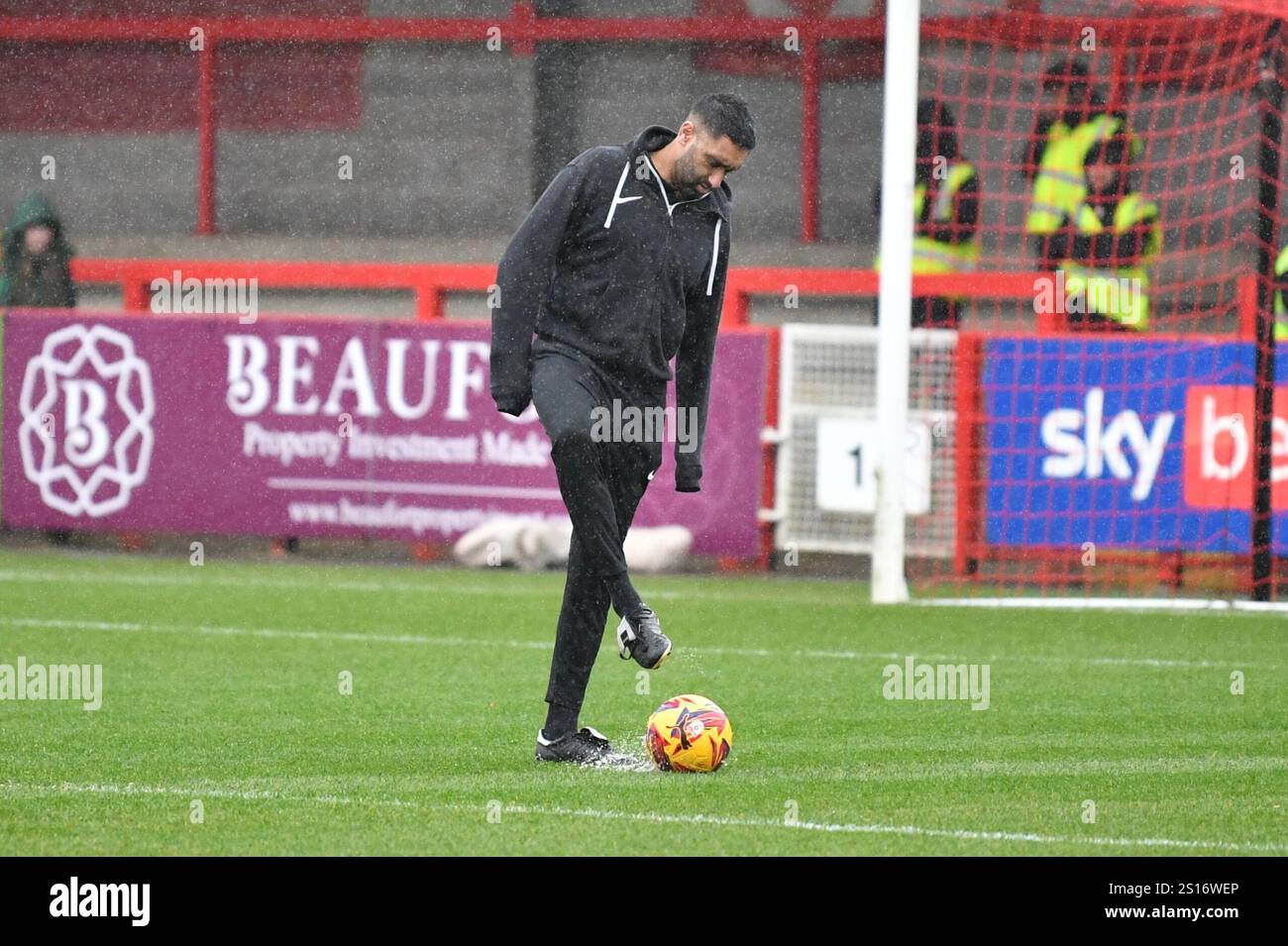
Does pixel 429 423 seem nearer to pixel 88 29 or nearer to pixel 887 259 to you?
pixel 887 259

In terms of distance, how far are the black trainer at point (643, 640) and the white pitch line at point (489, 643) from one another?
11.5 ft

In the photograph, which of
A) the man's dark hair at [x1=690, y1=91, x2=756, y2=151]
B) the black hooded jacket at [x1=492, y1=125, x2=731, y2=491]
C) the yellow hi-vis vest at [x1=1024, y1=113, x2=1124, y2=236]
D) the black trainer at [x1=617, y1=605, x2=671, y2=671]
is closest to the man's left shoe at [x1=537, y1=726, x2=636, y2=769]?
the black trainer at [x1=617, y1=605, x2=671, y2=671]

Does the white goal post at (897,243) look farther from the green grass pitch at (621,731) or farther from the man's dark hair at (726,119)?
the man's dark hair at (726,119)

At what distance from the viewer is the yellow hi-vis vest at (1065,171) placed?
48.5ft

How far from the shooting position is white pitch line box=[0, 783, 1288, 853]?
574 cm

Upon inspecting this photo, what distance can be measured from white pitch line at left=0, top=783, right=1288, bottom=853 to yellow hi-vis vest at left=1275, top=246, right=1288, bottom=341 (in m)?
8.49

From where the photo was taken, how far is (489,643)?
1055 cm

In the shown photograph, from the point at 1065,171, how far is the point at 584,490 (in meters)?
8.91

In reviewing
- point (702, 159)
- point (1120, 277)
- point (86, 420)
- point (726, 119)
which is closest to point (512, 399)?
point (702, 159)

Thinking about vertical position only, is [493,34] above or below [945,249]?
above
